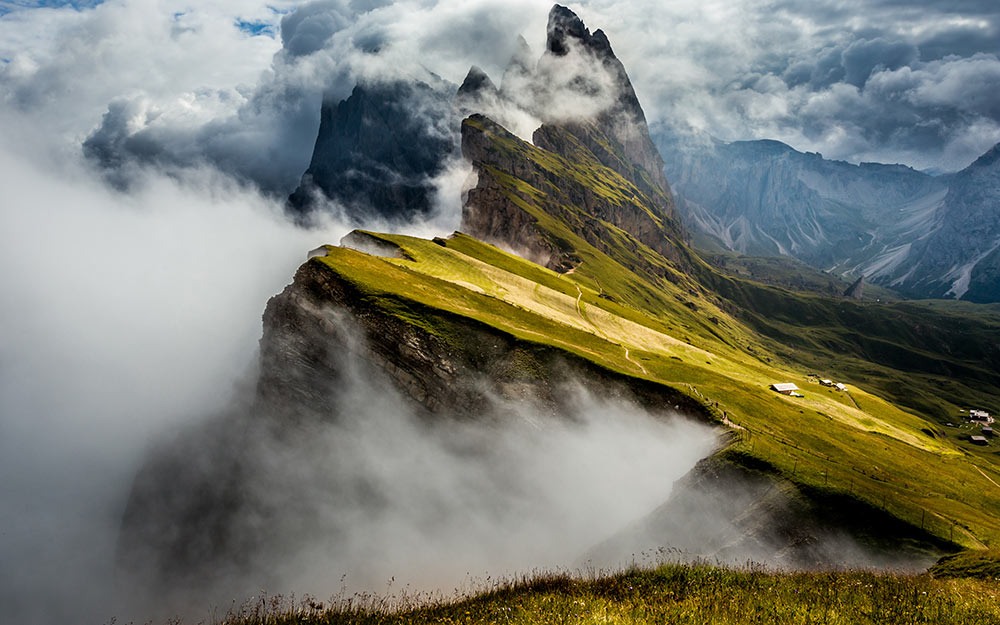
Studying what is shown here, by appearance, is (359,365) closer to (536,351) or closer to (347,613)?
(536,351)

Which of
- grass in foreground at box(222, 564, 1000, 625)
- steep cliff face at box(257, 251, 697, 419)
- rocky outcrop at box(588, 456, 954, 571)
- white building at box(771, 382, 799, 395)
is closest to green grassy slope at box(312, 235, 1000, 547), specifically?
rocky outcrop at box(588, 456, 954, 571)

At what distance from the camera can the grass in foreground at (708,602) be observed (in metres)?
11.1

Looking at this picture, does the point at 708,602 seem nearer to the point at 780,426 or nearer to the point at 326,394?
the point at 780,426

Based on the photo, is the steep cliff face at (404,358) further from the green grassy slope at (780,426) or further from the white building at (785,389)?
the white building at (785,389)

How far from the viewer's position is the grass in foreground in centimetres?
1109

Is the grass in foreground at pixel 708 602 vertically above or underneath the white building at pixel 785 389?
above

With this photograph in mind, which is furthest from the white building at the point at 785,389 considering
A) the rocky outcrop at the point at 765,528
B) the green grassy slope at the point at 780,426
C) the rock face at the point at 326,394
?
the rocky outcrop at the point at 765,528

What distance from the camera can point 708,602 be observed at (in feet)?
40.8

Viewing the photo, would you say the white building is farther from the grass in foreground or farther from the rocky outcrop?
the grass in foreground

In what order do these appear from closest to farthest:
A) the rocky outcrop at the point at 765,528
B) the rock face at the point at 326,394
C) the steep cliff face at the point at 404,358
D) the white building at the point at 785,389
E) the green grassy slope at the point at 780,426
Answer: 1. the rocky outcrop at the point at 765,528
2. the green grassy slope at the point at 780,426
3. the steep cliff face at the point at 404,358
4. the rock face at the point at 326,394
5. the white building at the point at 785,389

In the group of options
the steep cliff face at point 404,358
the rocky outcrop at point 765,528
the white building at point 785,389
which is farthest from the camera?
the white building at point 785,389

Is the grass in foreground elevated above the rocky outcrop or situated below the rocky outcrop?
above

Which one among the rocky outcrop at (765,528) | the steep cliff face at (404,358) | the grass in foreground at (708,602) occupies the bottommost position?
the steep cliff face at (404,358)

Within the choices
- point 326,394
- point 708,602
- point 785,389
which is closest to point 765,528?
point 708,602
